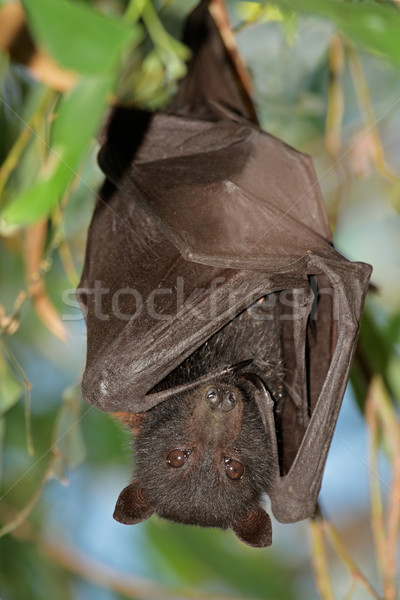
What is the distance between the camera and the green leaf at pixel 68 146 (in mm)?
1703

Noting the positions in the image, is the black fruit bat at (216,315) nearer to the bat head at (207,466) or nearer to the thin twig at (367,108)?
the bat head at (207,466)

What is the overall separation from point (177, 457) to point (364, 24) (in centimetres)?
192

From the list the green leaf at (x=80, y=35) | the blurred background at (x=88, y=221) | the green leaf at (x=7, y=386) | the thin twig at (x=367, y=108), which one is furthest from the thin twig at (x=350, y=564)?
the green leaf at (x=80, y=35)

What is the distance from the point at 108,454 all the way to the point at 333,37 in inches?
137

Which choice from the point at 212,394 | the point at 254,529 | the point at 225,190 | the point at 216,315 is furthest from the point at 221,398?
the point at 225,190

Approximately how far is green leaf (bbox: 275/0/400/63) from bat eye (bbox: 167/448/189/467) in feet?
6.10

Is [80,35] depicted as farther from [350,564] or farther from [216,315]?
[350,564]

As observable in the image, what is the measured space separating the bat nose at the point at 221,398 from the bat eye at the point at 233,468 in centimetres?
26

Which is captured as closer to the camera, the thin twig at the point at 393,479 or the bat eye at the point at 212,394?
the bat eye at the point at 212,394

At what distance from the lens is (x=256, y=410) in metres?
3.18

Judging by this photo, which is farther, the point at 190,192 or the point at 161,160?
the point at 161,160

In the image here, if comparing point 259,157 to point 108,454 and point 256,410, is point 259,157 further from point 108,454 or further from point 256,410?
point 108,454

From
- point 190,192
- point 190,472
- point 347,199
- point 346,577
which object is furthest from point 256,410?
point 346,577

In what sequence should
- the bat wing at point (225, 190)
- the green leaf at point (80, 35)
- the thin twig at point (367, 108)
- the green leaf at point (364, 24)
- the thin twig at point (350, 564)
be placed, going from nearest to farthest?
the green leaf at point (80, 35) < the green leaf at point (364, 24) < the bat wing at point (225, 190) < the thin twig at point (350, 564) < the thin twig at point (367, 108)
